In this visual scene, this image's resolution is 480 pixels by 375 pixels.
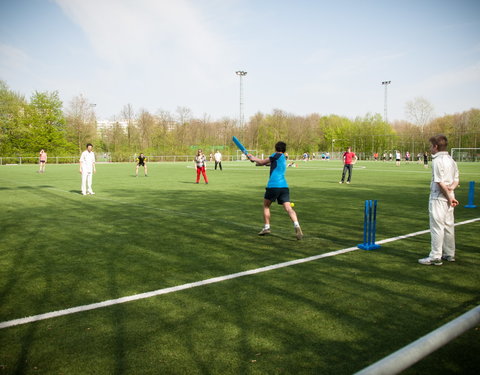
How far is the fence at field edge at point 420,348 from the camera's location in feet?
4.41

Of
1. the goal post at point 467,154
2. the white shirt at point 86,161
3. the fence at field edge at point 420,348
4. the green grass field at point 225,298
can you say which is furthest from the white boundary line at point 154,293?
the goal post at point 467,154

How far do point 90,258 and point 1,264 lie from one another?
1.42m

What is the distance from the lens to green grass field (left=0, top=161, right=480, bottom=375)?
3420 mm

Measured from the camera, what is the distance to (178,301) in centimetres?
476

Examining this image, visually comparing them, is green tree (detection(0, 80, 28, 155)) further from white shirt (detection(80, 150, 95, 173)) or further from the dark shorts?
the dark shorts

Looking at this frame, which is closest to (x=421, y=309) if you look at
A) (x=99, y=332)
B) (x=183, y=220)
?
(x=99, y=332)

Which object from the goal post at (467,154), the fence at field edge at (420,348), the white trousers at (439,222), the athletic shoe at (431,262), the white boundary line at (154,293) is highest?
the goal post at (467,154)

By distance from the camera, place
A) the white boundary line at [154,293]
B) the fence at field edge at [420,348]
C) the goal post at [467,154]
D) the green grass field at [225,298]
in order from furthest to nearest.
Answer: the goal post at [467,154]
the white boundary line at [154,293]
the green grass field at [225,298]
the fence at field edge at [420,348]

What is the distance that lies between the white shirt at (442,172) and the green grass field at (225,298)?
1.27m

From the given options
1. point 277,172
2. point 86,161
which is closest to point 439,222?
point 277,172

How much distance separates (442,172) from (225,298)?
4.11 meters

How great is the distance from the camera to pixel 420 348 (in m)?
1.45

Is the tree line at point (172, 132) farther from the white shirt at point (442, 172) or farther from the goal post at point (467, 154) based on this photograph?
the white shirt at point (442, 172)

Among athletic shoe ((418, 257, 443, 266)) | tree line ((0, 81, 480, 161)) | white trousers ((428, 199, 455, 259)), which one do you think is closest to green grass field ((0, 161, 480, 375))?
athletic shoe ((418, 257, 443, 266))
